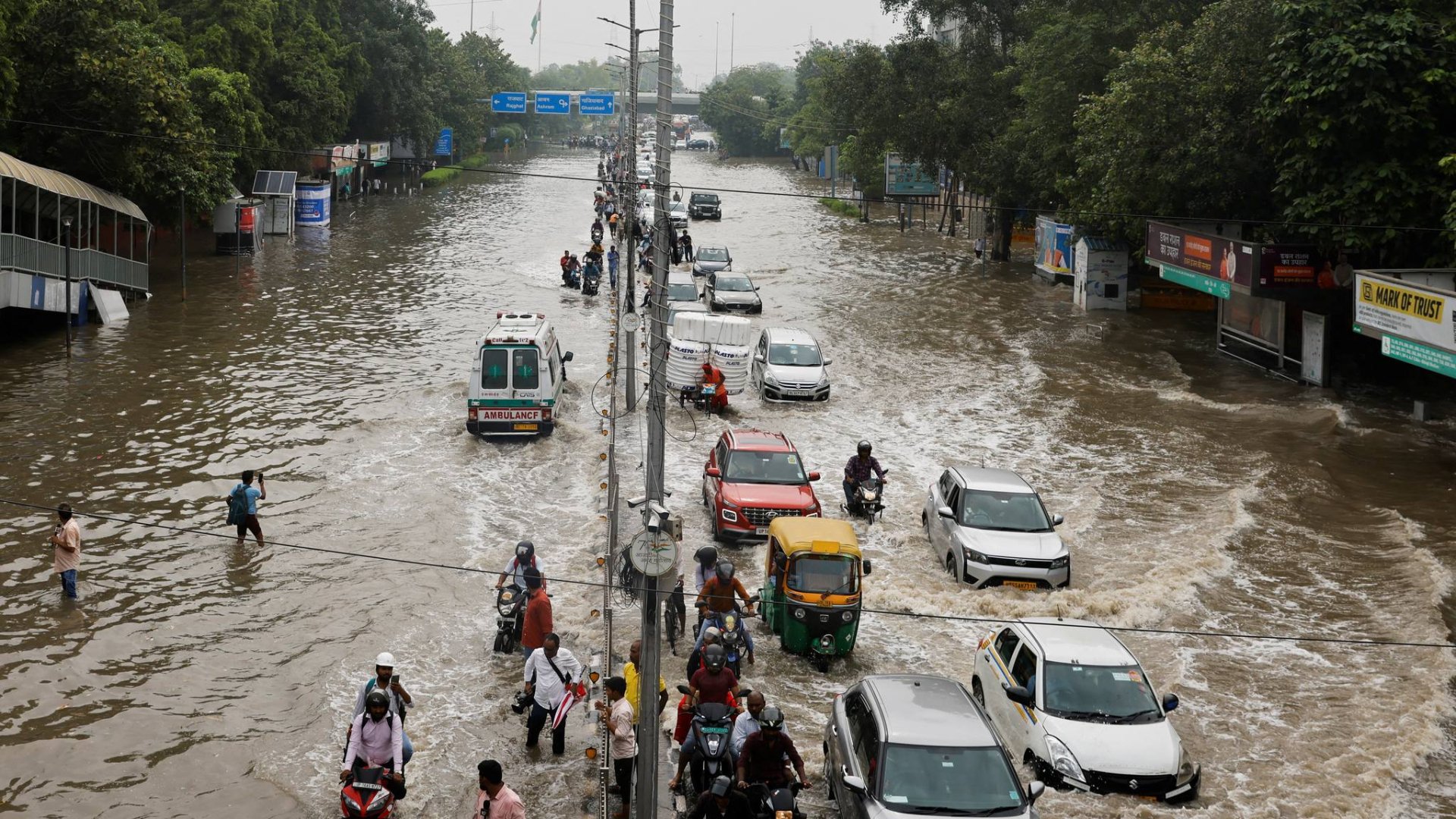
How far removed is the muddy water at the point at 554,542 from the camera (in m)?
13.7

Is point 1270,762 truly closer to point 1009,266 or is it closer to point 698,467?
point 698,467

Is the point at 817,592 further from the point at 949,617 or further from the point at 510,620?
the point at 510,620

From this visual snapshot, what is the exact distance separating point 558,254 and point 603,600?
4229cm

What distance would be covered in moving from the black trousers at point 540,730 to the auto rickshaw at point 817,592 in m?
3.40

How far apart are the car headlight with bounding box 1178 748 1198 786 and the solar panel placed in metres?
53.8

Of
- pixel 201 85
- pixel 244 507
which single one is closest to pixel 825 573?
pixel 244 507

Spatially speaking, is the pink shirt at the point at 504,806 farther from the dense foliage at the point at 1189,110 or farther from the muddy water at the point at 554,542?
the dense foliage at the point at 1189,110

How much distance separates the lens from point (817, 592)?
16016 mm

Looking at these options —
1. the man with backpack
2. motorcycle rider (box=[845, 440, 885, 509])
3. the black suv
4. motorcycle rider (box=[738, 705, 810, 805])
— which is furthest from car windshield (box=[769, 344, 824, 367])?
the black suv

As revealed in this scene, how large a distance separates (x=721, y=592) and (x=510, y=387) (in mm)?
11750

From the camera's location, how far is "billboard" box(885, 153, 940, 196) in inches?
2968

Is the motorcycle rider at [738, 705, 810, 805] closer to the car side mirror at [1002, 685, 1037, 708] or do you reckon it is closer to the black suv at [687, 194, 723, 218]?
the car side mirror at [1002, 685, 1037, 708]

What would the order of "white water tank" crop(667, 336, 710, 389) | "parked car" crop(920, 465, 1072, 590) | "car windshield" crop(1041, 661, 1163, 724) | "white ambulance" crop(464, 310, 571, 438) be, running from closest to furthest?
"car windshield" crop(1041, 661, 1163, 724), "parked car" crop(920, 465, 1072, 590), "white ambulance" crop(464, 310, 571, 438), "white water tank" crop(667, 336, 710, 389)

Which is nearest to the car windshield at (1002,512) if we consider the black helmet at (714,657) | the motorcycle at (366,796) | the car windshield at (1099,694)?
the car windshield at (1099,694)
